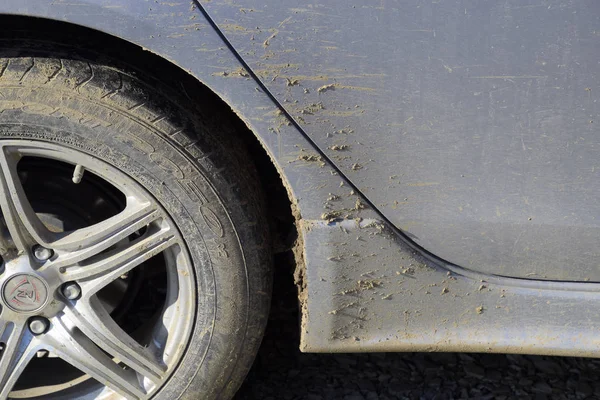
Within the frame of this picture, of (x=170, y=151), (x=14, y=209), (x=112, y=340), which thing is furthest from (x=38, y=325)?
(x=170, y=151)

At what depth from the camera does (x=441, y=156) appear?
66.7 inches

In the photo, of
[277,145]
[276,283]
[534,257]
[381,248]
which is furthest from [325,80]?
[276,283]

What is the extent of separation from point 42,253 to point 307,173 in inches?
30.1

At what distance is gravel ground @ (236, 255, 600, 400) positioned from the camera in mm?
2305

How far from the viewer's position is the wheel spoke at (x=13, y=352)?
1.94 meters

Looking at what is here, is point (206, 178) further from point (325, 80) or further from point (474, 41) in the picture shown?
point (474, 41)

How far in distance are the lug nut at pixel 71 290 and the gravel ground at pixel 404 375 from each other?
63cm

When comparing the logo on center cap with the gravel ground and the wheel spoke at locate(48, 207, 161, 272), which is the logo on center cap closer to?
the wheel spoke at locate(48, 207, 161, 272)

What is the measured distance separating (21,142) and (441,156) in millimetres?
1050

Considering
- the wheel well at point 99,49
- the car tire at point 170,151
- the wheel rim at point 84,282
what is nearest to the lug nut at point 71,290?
the wheel rim at point 84,282

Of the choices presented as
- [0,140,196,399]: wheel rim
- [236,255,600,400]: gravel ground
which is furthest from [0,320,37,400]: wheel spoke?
[236,255,600,400]: gravel ground

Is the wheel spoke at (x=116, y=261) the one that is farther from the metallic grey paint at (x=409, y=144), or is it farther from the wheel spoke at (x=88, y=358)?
the metallic grey paint at (x=409, y=144)

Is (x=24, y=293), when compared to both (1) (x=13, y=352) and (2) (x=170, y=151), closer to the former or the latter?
(1) (x=13, y=352)

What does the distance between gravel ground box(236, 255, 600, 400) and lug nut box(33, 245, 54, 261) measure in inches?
28.1
